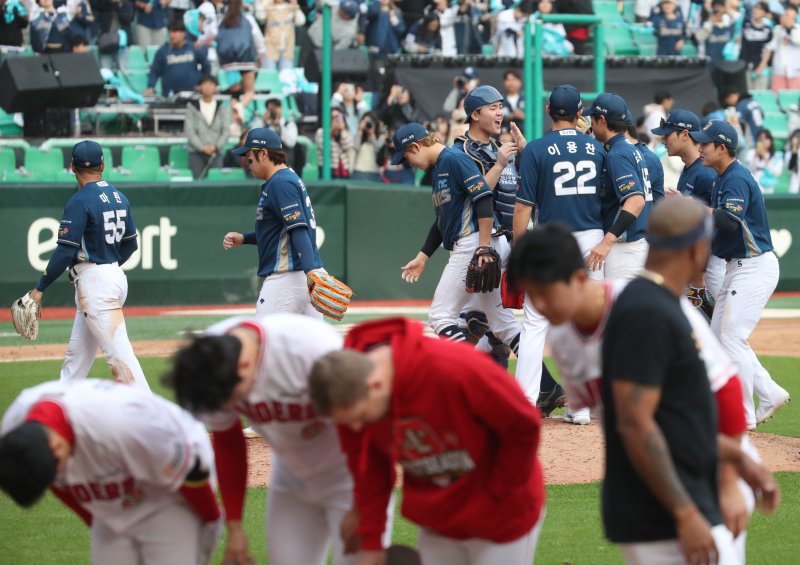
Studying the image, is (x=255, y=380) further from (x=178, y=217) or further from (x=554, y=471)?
A: (x=178, y=217)

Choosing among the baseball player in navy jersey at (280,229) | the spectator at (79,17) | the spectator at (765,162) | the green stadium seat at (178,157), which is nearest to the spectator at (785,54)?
the spectator at (765,162)

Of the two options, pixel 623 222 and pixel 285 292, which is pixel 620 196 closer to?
pixel 623 222

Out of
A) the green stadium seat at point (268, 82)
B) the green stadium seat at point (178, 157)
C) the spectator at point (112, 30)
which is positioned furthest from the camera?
the green stadium seat at point (268, 82)

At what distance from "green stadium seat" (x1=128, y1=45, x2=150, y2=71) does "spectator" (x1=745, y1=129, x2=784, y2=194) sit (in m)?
10.0

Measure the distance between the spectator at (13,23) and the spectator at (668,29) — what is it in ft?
36.7

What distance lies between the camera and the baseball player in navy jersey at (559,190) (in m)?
8.70

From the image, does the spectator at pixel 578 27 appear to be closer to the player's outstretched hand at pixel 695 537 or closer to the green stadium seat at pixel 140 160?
A: the green stadium seat at pixel 140 160

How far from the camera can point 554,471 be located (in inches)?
304

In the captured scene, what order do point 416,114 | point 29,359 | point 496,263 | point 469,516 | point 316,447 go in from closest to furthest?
point 469,516, point 316,447, point 496,263, point 29,359, point 416,114

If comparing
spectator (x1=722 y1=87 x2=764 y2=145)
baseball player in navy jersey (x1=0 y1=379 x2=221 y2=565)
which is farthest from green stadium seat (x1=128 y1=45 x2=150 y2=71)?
baseball player in navy jersey (x1=0 y1=379 x2=221 y2=565)

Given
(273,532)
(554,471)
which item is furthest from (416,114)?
(273,532)

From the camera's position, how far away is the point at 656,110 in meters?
18.6

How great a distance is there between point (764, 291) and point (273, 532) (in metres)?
5.53

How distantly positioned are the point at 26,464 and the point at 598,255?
566 centimetres
